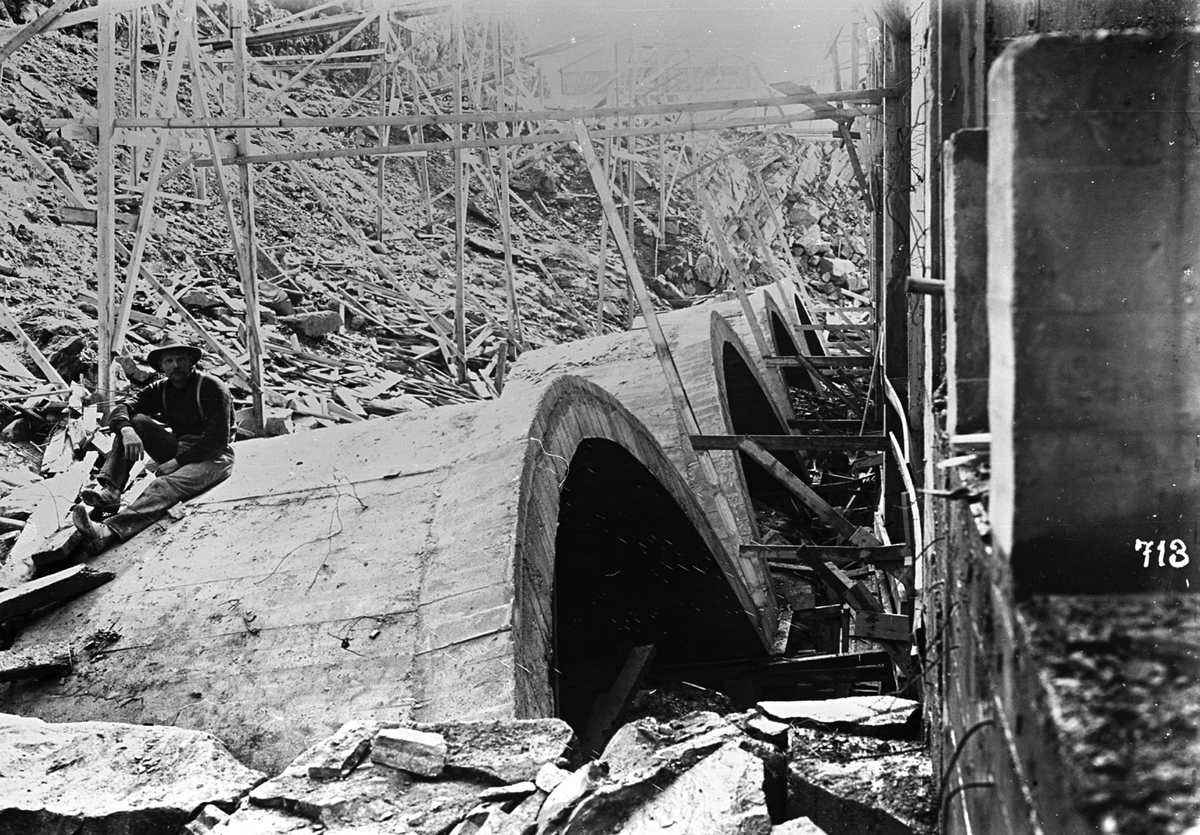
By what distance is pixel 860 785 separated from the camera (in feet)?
10.7

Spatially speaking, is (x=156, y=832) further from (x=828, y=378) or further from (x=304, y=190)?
(x=304, y=190)

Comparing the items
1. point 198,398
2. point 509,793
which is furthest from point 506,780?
point 198,398

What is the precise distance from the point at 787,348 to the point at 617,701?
41.3 feet

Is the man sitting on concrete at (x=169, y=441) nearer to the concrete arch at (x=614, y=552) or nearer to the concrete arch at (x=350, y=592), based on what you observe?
the concrete arch at (x=350, y=592)

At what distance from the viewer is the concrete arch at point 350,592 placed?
449 cm

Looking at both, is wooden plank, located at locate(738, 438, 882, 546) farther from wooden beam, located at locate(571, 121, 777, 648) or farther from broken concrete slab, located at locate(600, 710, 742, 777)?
broken concrete slab, located at locate(600, 710, 742, 777)

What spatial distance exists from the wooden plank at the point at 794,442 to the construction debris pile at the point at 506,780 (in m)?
4.53

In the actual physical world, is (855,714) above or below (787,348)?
below

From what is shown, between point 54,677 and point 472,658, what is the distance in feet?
6.71

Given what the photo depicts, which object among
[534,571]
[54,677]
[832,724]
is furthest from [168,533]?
[832,724]

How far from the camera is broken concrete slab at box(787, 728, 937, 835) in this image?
3117 millimetres

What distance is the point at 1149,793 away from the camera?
1.22m

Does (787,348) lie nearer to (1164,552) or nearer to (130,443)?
(130,443)

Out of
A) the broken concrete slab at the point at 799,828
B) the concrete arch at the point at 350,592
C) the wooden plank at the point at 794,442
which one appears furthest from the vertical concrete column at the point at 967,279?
the wooden plank at the point at 794,442
